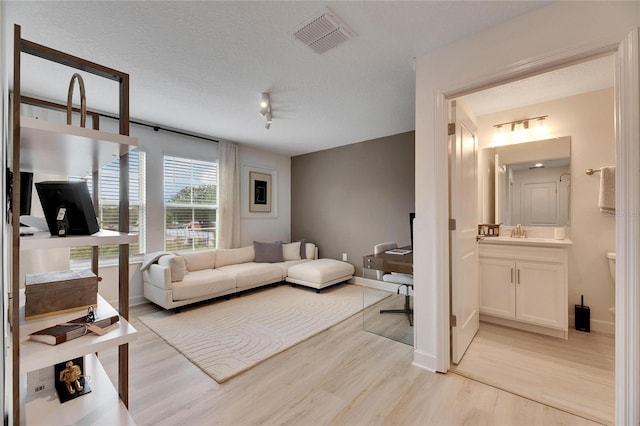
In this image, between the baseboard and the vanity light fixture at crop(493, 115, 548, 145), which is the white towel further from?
the baseboard

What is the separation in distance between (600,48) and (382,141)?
308cm

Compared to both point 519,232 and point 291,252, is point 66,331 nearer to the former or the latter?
point 519,232

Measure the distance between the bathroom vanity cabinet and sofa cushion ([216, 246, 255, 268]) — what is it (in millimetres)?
3450

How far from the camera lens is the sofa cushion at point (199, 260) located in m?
3.85

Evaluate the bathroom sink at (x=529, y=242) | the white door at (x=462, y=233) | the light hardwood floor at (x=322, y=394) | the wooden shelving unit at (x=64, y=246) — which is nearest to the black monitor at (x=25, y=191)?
the wooden shelving unit at (x=64, y=246)

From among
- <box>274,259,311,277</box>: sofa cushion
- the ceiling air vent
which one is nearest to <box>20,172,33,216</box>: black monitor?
the ceiling air vent

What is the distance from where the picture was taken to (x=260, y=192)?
17.2 feet

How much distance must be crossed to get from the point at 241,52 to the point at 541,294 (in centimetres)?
348

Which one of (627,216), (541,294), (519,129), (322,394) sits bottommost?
(322,394)

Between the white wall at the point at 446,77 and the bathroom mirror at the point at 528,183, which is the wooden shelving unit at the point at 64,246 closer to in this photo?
the white wall at the point at 446,77

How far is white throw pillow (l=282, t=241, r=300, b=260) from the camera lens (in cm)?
506

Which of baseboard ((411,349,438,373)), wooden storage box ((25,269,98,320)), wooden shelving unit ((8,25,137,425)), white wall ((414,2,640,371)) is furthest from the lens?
baseboard ((411,349,438,373))

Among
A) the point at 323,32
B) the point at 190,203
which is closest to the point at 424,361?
the point at 323,32

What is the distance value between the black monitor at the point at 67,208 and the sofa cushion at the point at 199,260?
2.97 metres
